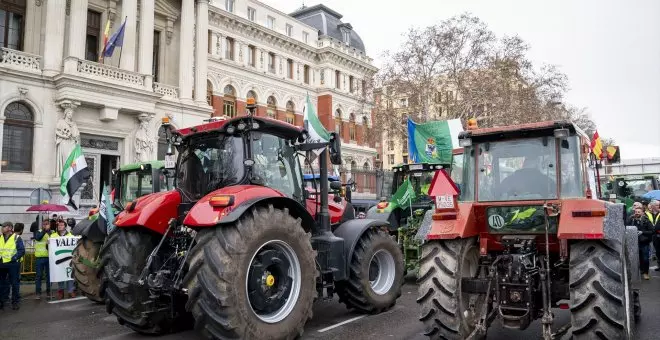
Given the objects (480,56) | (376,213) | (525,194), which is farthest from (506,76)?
(525,194)

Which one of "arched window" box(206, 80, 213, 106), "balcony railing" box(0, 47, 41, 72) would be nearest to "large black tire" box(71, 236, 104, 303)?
"balcony railing" box(0, 47, 41, 72)

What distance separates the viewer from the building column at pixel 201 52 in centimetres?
2669

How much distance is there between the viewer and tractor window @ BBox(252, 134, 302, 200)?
593 centimetres

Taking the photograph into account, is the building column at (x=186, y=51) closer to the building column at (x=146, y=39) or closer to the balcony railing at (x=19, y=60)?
the building column at (x=146, y=39)

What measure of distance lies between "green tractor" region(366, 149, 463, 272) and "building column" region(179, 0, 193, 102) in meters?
16.9

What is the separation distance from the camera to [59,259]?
32.7 feet

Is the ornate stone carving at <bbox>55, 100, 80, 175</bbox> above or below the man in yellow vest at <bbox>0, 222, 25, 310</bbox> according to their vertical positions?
above

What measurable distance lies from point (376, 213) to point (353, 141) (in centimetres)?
3267

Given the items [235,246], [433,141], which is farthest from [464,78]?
[235,246]

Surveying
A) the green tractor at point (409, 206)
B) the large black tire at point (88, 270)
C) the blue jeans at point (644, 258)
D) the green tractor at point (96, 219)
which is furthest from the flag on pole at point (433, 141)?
the large black tire at point (88, 270)

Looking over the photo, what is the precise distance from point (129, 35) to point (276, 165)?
65.8ft

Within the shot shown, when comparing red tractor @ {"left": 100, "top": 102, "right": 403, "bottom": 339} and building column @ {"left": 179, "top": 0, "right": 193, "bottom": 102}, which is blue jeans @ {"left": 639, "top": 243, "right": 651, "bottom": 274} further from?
building column @ {"left": 179, "top": 0, "right": 193, "bottom": 102}

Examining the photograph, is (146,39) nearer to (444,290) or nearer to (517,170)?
(517,170)

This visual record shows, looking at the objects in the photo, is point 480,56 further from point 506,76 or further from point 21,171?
point 21,171
